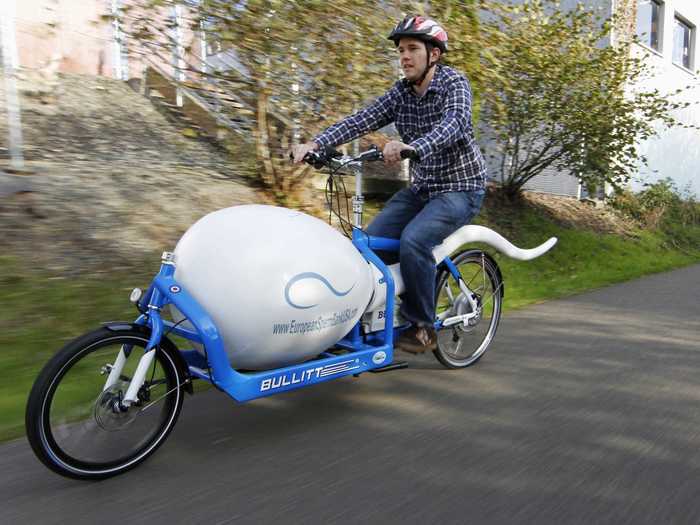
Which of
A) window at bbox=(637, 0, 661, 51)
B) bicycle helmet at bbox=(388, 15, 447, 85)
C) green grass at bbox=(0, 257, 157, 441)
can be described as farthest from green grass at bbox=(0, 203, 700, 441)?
window at bbox=(637, 0, 661, 51)

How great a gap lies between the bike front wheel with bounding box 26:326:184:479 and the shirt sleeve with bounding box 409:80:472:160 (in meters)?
1.72

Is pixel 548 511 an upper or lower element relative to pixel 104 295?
lower

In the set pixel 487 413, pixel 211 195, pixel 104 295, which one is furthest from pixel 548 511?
pixel 211 195

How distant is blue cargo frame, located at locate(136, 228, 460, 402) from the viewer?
3016 millimetres

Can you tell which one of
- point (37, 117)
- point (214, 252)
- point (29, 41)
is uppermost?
A: point (29, 41)

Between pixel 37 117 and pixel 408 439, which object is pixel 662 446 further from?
pixel 37 117

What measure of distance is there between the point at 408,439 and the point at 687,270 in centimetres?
858

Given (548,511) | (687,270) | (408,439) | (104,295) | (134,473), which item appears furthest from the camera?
(687,270)

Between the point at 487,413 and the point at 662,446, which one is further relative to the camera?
the point at 487,413

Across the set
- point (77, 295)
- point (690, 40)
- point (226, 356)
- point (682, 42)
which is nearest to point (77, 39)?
point (77, 295)

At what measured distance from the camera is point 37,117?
28.3 feet

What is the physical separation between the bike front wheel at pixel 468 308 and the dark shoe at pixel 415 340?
1.10 feet

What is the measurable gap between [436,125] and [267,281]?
1481 mm

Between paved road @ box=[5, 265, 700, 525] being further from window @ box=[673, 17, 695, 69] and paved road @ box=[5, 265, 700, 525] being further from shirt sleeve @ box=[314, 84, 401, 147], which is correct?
window @ box=[673, 17, 695, 69]
